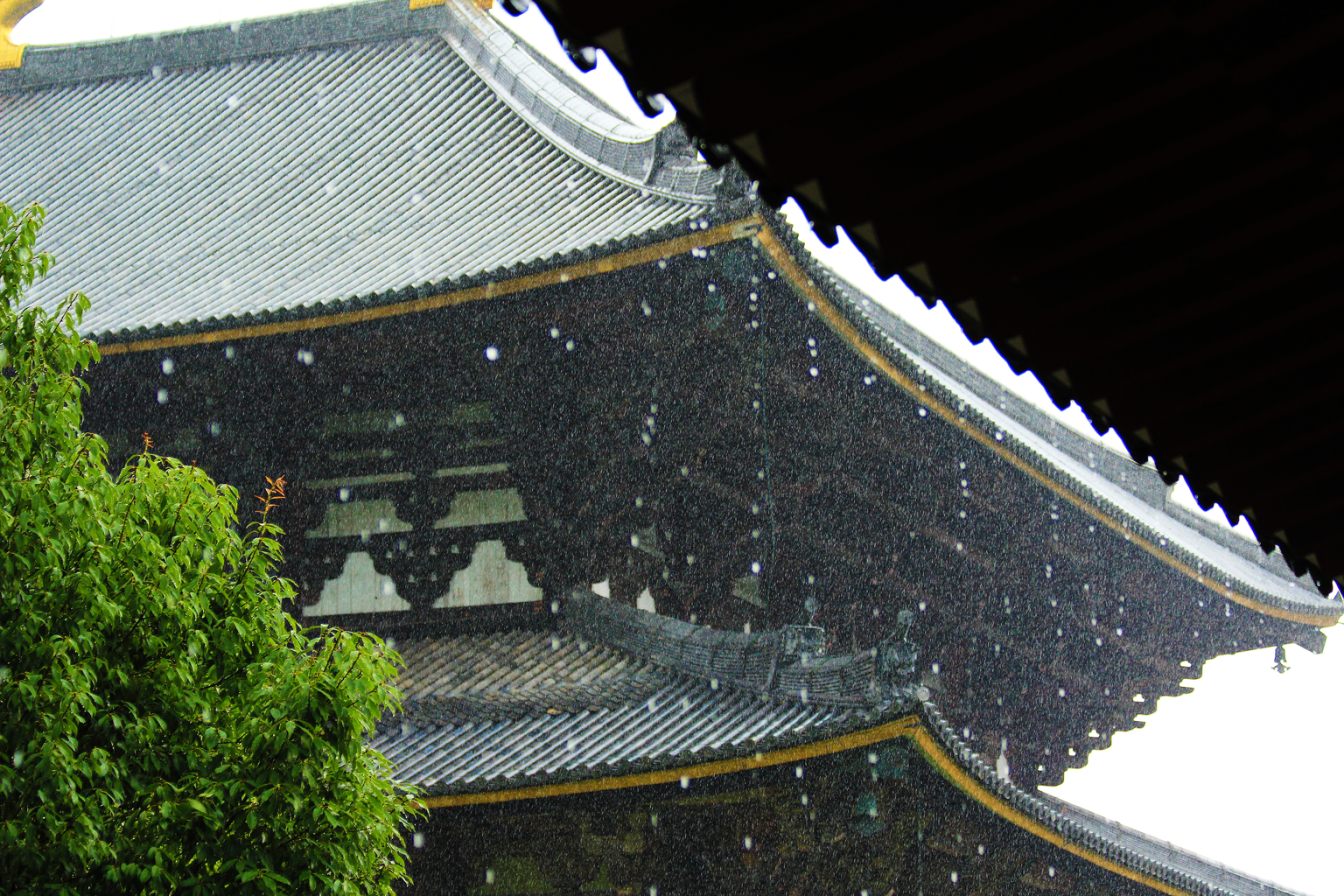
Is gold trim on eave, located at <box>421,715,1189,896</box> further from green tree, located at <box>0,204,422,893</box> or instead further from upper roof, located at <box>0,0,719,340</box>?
upper roof, located at <box>0,0,719,340</box>

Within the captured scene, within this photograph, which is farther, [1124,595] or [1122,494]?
[1122,494]

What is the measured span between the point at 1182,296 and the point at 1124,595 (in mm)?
10989

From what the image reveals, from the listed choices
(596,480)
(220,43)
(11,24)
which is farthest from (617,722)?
(11,24)

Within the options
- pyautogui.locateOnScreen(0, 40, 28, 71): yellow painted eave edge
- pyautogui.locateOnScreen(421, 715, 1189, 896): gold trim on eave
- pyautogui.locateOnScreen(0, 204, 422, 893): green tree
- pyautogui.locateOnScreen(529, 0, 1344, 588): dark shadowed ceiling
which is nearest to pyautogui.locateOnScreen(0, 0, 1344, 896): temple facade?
pyautogui.locateOnScreen(421, 715, 1189, 896): gold trim on eave

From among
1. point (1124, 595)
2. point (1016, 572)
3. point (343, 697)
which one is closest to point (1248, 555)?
point (1124, 595)

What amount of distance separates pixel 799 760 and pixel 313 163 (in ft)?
24.3

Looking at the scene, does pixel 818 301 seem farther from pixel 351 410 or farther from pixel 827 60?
pixel 827 60

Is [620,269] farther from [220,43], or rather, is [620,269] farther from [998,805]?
[220,43]

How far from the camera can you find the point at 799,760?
676 centimetres

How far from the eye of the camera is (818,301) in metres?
8.33

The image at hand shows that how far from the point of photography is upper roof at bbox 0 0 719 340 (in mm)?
9844

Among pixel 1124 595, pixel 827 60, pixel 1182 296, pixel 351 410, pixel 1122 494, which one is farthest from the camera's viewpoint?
pixel 1122 494

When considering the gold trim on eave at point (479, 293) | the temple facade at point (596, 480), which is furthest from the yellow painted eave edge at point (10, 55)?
the gold trim on eave at point (479, 293)

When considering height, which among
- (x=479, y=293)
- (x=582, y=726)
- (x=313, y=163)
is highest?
(x=313, y=163)
